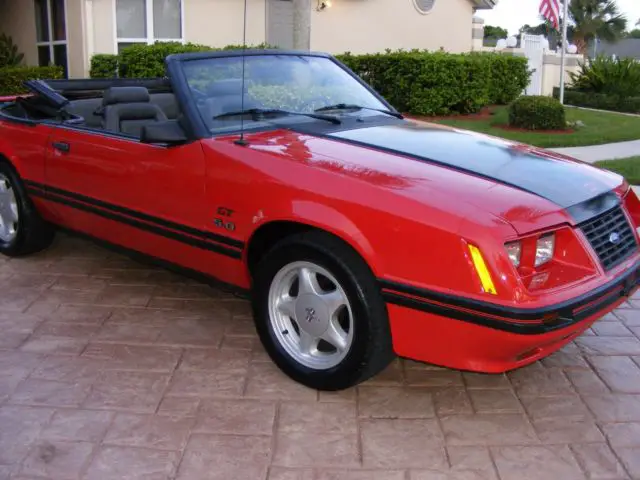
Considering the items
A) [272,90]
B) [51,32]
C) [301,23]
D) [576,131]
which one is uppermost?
[301,23]

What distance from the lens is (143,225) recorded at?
4.28 m

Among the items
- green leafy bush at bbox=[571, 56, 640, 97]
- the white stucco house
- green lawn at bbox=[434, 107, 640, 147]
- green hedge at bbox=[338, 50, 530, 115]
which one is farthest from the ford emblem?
green leafy bush at bbox=[571, 56, 640, 97]

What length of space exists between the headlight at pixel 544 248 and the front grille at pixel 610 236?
20cm

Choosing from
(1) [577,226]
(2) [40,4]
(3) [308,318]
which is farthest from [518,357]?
(2) [40,4]

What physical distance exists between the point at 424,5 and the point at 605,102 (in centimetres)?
533

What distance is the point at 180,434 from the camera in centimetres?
320

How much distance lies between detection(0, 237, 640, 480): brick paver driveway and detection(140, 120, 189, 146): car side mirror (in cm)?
111

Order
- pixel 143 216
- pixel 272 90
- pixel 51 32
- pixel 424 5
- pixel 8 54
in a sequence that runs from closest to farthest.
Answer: pixel 143 216 → pixel 272 90 → pixel 51 32 → pixel 8 54 → pixel 424 5

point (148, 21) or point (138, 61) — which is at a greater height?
point (148, 21)

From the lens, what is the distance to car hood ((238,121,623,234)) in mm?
3146

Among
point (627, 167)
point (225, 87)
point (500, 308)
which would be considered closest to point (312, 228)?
point (500, 308)

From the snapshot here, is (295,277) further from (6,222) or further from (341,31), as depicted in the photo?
(341,31)

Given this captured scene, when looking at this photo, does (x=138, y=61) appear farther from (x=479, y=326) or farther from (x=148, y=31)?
(x=479, y=326)

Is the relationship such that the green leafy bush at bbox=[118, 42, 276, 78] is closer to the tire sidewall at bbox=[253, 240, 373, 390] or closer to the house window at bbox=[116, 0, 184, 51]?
the house window at bbox=[116, 0, 184, 51]
